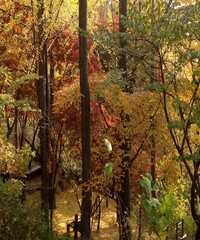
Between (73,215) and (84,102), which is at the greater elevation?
(84,102)

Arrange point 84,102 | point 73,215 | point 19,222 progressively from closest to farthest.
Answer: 1. point 19,222
2. point 84,102
3. point 73,215

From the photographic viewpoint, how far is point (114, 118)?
10086 mm

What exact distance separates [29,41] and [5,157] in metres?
3.91

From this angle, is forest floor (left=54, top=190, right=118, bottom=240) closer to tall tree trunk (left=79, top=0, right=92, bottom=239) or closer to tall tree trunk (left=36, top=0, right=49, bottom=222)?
tall tree trunk (left=36, top=0, right=49, bottom=222)

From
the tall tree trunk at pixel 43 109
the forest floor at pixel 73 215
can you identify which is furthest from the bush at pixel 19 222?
the forest floor at pixel 73 215

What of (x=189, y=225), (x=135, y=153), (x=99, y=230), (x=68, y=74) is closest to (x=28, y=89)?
(x=68, y=74)

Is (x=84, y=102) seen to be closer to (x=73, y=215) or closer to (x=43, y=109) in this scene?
(x=43, y=109)

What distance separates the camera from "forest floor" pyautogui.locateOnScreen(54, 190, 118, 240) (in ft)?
43.6

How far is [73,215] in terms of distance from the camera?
1518 cm

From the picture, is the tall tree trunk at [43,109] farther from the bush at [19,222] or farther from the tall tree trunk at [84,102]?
the bush at [19,222]

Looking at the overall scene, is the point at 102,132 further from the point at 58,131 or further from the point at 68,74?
the point at 68,74

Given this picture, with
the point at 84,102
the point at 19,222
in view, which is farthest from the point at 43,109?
the point at 19,222

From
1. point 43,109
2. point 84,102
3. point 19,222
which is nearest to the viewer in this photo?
point 19,222

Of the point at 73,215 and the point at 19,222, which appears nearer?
the point at 19,222
